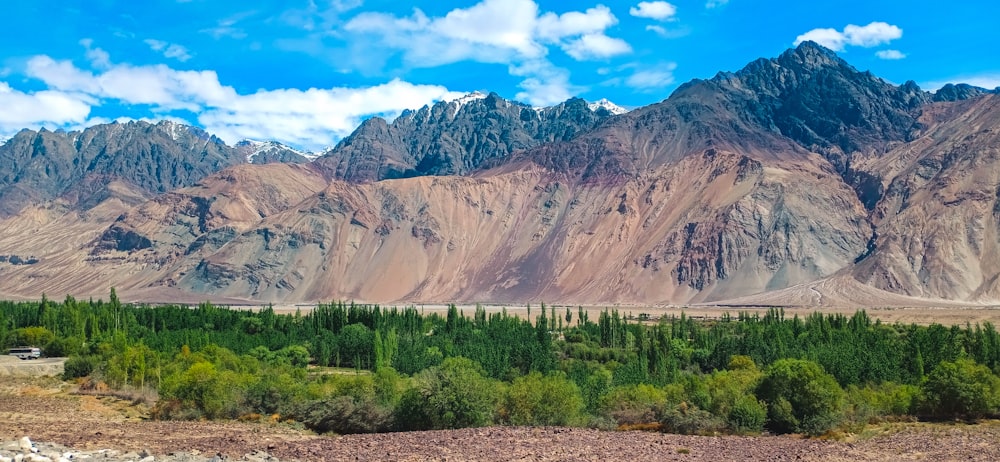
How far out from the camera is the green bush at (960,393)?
6025 cm

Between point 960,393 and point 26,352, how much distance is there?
98509 millimetres

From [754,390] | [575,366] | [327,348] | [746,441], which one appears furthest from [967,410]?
[327,348]

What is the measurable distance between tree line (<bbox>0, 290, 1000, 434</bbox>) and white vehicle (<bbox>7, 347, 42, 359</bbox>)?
11.2 feet

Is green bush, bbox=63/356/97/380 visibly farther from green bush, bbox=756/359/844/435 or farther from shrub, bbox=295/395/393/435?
green bush, bbox=756/359/844/435

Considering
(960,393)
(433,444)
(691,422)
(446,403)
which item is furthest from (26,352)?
(960,393)

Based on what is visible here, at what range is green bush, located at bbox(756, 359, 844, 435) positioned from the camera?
185ft

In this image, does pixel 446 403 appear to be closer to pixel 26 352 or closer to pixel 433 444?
pixel 433 444

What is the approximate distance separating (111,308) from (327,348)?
40.5m

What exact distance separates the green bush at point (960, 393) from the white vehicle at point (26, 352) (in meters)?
93.4

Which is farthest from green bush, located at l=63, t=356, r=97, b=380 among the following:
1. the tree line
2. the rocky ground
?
the rocky ground

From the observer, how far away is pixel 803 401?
58.0 metres

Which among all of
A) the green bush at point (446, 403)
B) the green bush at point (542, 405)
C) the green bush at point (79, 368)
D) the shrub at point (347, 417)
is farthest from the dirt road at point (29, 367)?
the green bush at point (542, 405)

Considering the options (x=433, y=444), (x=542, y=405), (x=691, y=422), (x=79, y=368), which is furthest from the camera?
(x=79, y=368)

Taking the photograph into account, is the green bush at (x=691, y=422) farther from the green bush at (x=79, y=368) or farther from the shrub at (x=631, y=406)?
the green bush at (x=79, y=368)
